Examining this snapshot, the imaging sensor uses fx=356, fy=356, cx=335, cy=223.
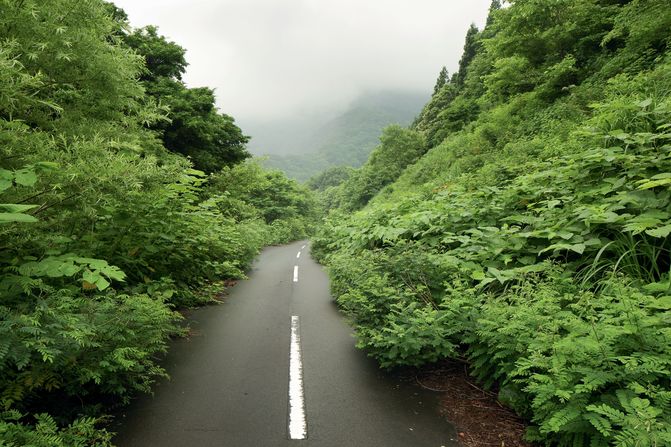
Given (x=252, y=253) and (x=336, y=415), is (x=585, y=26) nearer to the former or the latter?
(x=252, y=253)

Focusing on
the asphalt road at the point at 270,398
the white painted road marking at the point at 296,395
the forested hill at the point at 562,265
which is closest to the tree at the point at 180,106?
the forested hill at the point at 562,265

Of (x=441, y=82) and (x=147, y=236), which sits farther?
(x=441, y=82)

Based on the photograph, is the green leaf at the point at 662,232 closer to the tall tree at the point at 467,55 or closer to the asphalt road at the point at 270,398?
the asphalt road at the point at 270,398

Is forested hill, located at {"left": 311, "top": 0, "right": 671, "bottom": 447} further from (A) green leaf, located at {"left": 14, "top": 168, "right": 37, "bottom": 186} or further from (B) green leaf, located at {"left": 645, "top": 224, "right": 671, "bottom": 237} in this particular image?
(A) green leaf, located at {"left": 14, "top": 168, "right": 37, "bottom": 186}

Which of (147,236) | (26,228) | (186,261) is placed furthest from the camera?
(186,261)

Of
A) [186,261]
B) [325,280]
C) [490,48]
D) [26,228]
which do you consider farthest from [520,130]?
[26,228]

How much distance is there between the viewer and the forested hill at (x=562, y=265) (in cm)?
268

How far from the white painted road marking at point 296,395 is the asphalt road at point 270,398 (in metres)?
0.05

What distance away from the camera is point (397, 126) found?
39.2 meters

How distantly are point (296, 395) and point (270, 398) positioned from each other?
29cm

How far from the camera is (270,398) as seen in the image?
396cm

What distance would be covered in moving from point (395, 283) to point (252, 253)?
350 inches

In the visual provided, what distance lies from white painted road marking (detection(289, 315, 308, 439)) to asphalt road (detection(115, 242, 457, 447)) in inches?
1.9

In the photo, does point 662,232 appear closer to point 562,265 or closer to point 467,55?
point 562,265
